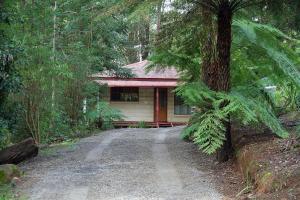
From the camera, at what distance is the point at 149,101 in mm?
26953

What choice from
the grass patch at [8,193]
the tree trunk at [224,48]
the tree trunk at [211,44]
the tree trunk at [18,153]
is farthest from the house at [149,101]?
the grass patch at [8,193]

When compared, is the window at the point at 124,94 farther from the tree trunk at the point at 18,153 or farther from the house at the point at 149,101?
the tree trunk at the point at 18,153

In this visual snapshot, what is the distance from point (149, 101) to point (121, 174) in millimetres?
17710

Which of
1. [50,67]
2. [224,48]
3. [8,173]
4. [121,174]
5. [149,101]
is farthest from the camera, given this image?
[149,101]

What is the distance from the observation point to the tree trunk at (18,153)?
1069 centimetres

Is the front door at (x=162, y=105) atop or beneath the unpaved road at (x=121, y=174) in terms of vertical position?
atop

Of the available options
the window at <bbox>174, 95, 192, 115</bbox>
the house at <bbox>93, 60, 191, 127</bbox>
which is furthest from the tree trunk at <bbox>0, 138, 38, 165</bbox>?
the window at <bbox>174, 95, 192, 115</bbox>

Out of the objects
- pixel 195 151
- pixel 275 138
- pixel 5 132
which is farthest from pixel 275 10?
pixel 5 132

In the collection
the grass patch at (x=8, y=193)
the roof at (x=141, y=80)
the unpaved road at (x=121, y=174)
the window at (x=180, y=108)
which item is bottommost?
the grass patch at (x=8, y=193)

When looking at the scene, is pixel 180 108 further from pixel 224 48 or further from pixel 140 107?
pixel 224 48

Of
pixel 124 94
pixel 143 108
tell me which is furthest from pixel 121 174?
pixel 124 94

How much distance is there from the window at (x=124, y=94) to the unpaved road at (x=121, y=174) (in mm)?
13567

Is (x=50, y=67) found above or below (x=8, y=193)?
above

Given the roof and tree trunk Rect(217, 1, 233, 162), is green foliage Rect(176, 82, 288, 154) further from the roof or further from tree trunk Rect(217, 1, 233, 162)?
the roof
